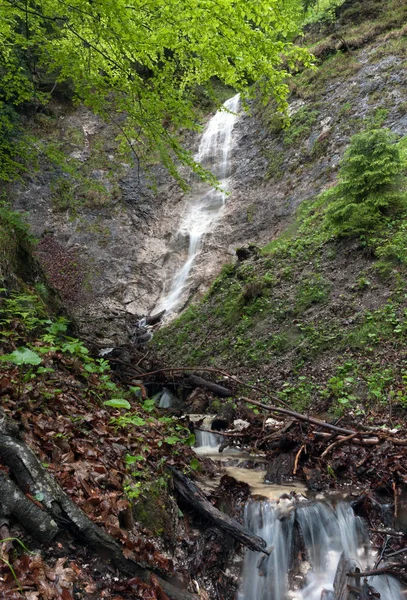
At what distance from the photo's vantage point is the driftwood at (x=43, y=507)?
7.84 ft

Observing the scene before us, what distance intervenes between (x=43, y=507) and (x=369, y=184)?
333 inches

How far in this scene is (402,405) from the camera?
5812mm

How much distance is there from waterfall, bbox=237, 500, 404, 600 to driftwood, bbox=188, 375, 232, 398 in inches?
134

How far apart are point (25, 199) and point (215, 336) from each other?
45.4ft

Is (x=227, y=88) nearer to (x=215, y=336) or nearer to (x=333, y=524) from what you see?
(x=215, y=336)

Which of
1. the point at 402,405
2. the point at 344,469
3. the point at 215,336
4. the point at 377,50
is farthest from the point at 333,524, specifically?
the point at 377,50

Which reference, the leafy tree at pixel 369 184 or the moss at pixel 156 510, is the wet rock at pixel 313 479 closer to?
the moss at pixel 156 510

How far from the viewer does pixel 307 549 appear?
4.04 m

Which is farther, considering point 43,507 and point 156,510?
point 156,510

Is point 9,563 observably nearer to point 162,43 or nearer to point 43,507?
point 43,507

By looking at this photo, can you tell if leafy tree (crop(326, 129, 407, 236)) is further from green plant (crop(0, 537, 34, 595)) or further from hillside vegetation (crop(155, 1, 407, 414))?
green plant (crop(0, 537, 34, 595))

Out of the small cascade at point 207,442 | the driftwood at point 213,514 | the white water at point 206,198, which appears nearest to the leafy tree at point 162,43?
the small cascade at point 207,442

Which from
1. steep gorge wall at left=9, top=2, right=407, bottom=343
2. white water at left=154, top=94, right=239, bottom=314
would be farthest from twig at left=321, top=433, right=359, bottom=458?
white water at left=154, top=94, right=239, bottom=314

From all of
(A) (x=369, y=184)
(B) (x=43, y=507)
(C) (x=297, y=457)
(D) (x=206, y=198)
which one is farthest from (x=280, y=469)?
(D) (x=206, y=198)
